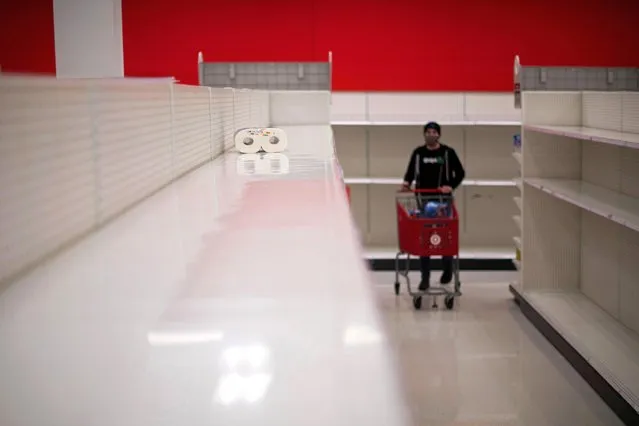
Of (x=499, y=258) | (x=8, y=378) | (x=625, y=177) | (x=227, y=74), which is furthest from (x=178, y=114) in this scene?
(x=499, y=258)

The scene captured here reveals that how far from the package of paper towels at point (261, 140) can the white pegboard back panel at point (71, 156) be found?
1.13 meters

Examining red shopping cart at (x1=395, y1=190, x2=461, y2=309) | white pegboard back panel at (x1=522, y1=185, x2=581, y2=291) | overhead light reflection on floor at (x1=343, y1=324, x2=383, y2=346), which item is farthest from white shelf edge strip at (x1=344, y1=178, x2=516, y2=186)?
overhead light reflection on floor at (x1=343, y1=324, x2=383, y2=346)

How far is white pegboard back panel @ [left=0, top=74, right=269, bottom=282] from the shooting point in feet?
4.51

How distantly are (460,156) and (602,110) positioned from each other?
123 inches

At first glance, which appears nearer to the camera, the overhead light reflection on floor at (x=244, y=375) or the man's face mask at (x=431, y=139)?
the overhead light reflection on floor at (x=244, y=375)

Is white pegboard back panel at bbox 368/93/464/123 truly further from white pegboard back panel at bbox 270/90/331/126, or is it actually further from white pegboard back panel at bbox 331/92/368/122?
white pegboard back panel at bbox 270/90/331/126

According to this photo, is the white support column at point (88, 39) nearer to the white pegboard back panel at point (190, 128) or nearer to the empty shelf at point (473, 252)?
the white pegboard back panel at point (190, 128)

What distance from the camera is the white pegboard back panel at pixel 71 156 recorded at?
1374mm

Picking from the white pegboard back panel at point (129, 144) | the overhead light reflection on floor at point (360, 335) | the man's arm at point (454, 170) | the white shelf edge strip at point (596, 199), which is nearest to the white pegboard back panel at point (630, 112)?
the white shelf edge strip at point (596, 199)

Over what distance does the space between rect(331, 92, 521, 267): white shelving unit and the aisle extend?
1859 mm

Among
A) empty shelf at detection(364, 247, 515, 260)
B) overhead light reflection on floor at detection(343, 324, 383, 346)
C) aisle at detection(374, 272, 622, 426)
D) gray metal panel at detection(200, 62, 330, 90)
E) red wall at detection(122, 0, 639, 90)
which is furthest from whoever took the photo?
red wall at detection(122, 0, 639, 90)

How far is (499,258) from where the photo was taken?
882cm

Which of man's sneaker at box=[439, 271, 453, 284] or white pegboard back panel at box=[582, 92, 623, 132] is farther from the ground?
white pegboard back panel at box=[582, 92, 623, 132]

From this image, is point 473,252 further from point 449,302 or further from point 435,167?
point 449,302
